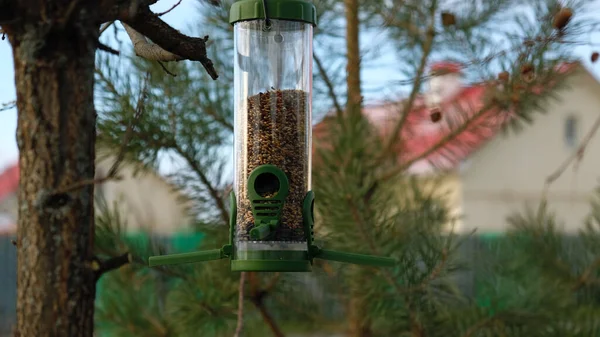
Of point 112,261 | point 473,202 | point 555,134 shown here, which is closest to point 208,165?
point 112,261

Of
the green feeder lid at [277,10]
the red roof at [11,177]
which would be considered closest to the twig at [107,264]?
the red roof at [11,177]

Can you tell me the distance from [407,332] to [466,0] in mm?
974

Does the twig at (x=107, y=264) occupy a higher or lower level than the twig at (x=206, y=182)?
lower

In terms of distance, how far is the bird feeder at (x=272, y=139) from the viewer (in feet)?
5.51

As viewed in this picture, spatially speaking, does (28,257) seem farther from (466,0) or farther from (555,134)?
(555,134)

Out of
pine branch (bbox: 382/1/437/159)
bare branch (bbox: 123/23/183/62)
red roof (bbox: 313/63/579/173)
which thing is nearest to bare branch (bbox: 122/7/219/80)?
bare branch (bbox: 123/23/183/62)

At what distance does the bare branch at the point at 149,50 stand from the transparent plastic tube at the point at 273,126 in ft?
1.37

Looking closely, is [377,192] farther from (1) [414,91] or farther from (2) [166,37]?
(2) [166,37]

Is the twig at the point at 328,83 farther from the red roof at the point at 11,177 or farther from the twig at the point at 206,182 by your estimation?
the red roof at the point at 11,177

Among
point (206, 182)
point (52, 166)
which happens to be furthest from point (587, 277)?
point (52, 166)

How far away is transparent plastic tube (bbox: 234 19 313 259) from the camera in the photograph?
174 centimetres

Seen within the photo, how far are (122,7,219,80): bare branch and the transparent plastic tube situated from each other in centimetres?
44

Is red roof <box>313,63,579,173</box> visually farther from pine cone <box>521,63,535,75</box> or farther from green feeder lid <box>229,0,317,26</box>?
green feeder lid <box>229,0,317,26</box>

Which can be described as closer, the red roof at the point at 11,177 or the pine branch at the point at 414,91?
the pine branch at the point at 414,91
